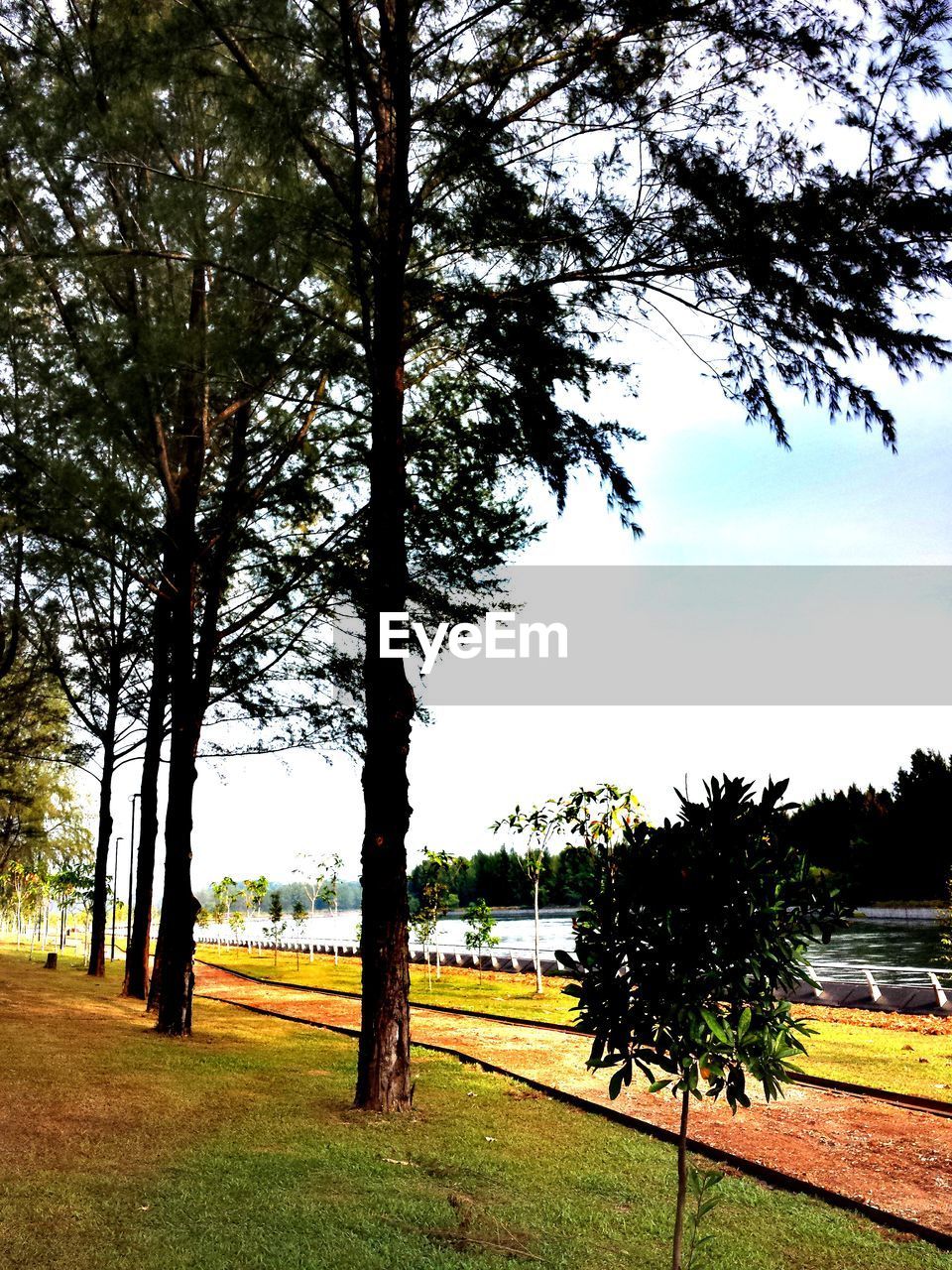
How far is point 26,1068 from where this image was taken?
10023mm

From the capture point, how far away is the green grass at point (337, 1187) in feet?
17.5

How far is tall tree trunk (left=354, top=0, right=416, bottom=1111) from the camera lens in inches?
349

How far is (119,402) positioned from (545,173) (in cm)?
454

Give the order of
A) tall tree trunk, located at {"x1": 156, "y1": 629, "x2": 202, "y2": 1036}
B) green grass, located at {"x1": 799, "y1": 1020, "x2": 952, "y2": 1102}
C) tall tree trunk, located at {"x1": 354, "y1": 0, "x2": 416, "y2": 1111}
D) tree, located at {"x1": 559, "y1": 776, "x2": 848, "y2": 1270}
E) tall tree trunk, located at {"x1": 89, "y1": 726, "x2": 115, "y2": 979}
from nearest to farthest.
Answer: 1. tree, located at {"x1": 559, "y1": 776, "x2": 848, "y2": 1270}
2. tall tree trunk, located at {"x1": 354, "y1": 0, "x2": 416, "y2": 1111}
3. green grass, located at {"x1": 799, "y1": 1020, "x2": 952, "y2": 1102}
4. tall tree trunk, located at {"x1": 156, "y1": 629, "x2": 202, "y2": 1036}
5. tall tree trunk, located at {"x1": 89, "y1": 726, "x2": 115, "y2": 979}

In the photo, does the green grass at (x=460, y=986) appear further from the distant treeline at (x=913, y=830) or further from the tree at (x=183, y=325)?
the distant treeline at (x=913, y=830)

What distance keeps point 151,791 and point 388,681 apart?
37.4 ft

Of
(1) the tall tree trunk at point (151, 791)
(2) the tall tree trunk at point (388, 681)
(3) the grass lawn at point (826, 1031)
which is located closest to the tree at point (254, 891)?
(3) the grass lawn at point (826, 1031)

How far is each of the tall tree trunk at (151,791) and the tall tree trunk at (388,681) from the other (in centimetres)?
916

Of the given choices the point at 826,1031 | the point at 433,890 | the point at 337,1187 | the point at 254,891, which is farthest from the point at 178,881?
the point at 254,891

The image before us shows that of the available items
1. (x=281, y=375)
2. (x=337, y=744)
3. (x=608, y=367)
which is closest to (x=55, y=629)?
(x=337, y=744)

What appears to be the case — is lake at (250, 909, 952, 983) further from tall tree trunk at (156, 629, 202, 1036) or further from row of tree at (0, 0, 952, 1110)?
row of tree at (0, 0, 952, 1110)

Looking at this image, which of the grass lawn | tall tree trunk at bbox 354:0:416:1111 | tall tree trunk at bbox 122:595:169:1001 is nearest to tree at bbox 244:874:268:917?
the grass lawn

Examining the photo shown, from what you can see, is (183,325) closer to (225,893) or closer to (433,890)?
(433,890)

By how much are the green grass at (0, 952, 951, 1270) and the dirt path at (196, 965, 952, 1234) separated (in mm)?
570
